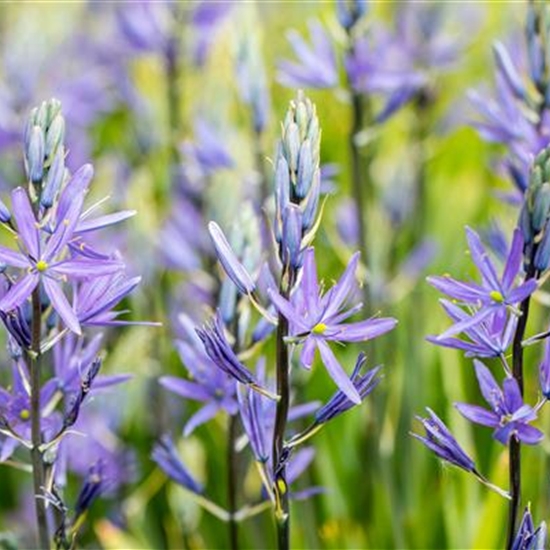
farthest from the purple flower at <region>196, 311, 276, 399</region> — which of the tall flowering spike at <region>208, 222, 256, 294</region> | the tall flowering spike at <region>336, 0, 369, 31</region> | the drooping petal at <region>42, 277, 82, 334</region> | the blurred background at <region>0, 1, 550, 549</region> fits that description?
the tall flowering spike at <region>336, 0, 369, 31</region>

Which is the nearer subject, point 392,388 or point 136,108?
point 392,388

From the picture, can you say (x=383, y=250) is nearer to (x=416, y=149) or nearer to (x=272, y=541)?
(x=416, y=149)

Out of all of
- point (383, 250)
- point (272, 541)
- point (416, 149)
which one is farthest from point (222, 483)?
point (416, 149)

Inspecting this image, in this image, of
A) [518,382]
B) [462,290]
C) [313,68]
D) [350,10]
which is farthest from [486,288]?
[313,68]

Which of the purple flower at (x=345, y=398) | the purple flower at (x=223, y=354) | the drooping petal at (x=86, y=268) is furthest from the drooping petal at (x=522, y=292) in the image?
the drooping petal at (x=86, y=268)

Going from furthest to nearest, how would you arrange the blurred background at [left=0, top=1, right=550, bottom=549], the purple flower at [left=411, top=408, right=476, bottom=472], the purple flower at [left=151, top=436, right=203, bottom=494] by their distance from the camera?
the blurred background at [left=0, top=1, right=550, bottom=549], the purple flower at [left=151, top=436, right=203, bottom=494], the purple flower at [left=411, top=408, right=476, bottom=472]

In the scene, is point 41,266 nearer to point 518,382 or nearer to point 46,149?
point 46,149

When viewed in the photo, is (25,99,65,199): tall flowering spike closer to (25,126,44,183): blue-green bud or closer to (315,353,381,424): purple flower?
(25,126,44,183): blue-green bud
